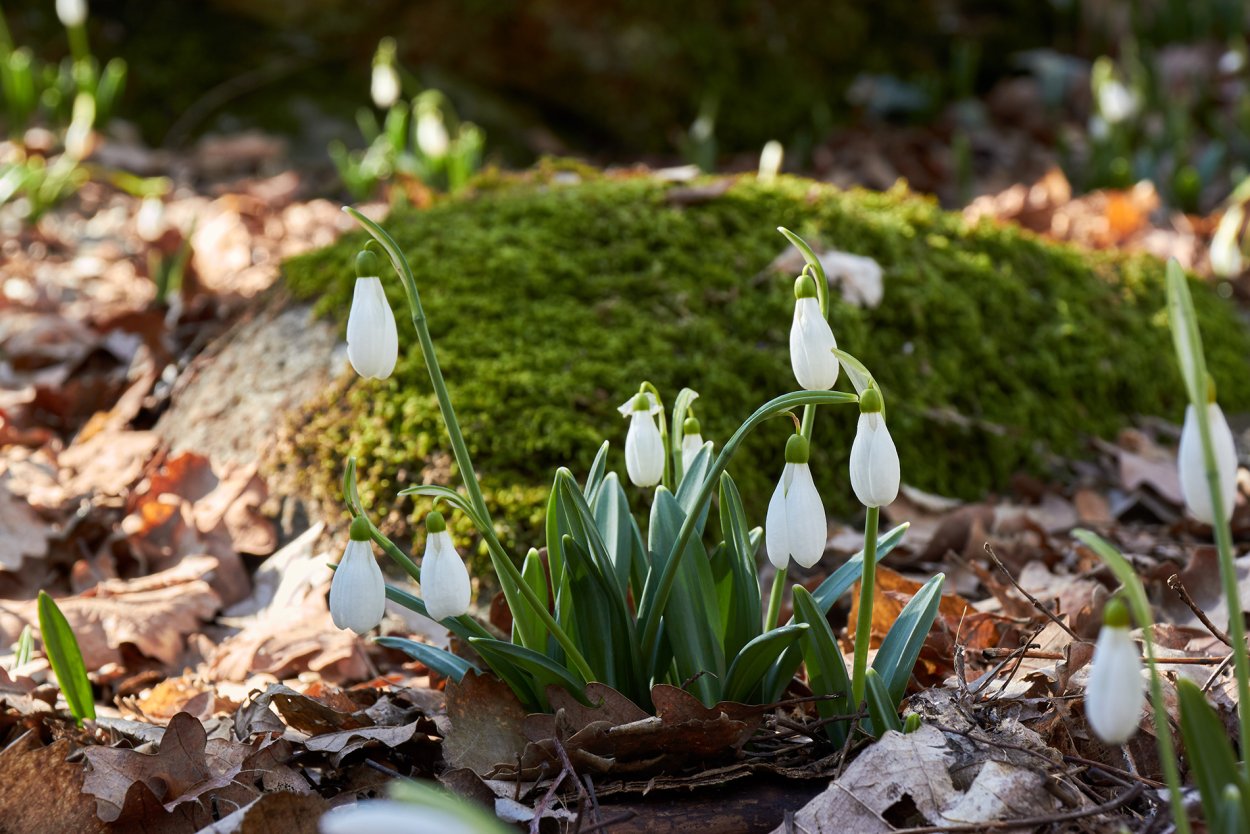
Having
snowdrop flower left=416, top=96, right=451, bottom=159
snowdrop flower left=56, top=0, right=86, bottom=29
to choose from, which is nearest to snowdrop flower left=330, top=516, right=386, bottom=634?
snowdrop flower left=416, top=96, right=451, bottom=159

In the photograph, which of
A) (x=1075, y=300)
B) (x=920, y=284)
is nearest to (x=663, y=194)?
(x=920, y=284)

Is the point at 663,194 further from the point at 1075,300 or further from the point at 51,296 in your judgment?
the point at 51,296

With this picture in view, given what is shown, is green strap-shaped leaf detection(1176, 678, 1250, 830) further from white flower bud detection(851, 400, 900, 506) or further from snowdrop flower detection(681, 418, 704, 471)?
snowdrop flower detection(681, 418, 704, 471)

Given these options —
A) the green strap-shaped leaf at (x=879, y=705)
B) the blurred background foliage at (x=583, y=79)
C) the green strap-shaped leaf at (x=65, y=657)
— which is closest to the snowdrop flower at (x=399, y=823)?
the green strap-shaped leaf at (x=879, y=705)

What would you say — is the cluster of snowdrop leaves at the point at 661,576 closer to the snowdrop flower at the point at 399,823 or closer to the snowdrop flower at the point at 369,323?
the snowdrop flower at the point at 369,323

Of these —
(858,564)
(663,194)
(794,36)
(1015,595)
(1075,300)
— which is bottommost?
(1015,595)
